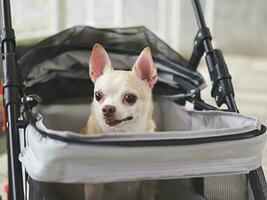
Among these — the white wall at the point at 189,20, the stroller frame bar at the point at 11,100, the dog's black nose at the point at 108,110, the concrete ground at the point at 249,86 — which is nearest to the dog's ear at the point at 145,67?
the dog's black nose at the point at 108,110

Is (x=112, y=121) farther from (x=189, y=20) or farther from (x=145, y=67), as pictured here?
(x=189, y=20)

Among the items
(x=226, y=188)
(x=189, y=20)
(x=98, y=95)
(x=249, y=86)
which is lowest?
(x=249, y=86)

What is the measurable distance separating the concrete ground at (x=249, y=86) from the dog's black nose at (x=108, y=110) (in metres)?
0.85

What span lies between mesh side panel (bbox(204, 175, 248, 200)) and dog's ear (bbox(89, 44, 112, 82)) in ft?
1.01

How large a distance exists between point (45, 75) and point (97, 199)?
1.91 ft

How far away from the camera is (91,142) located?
64 cm

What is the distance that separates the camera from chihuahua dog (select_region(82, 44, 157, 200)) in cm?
84

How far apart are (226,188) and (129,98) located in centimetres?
24

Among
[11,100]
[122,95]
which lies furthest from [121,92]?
[11,100]

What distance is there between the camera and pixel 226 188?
76cm

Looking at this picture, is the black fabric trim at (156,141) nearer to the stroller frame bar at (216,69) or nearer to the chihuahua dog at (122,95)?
the chihuahua dog at (122,95)

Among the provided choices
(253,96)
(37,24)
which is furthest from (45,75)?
(253,96)

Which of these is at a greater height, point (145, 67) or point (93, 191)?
point (145, 67)

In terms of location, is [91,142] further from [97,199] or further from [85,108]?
[85,108]
